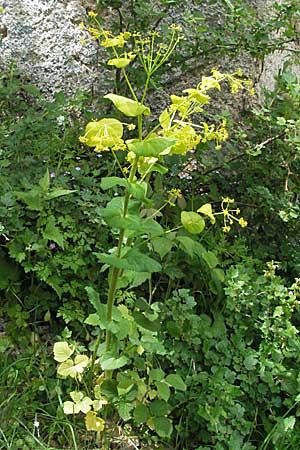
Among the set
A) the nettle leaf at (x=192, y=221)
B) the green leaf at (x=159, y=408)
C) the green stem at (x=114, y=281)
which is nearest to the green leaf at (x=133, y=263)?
the green stem at (x=114, y=281)

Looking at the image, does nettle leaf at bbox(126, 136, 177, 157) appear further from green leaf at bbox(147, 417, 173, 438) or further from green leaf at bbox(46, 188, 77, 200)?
green leaf at bbox(147, 417, 173, 438)

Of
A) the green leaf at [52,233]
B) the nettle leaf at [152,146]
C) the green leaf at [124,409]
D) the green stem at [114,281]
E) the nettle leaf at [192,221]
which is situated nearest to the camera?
the nettle leaf at [152,146]

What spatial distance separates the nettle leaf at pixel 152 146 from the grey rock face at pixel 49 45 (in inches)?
66.7

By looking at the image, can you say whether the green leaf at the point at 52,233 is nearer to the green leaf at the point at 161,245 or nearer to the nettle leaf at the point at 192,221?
the green leaf at the point at 161,245

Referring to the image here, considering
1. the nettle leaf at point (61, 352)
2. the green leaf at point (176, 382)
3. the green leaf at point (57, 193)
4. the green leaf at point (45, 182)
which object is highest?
the green leaf at point (45, 182)

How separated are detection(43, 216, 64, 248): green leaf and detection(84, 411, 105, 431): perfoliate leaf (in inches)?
22.8

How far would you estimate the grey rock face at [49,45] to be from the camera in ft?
10.8

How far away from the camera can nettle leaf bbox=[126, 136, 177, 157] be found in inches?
66.6

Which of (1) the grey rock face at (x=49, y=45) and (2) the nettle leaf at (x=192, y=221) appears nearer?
(2) the nettle leaf at (x=192, y=221)

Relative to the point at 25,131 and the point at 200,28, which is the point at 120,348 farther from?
the point at 200,28

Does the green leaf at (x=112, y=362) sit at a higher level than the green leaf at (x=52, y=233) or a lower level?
lower

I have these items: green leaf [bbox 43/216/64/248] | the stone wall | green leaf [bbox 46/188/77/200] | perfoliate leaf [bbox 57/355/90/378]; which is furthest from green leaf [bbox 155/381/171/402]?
the stone wall

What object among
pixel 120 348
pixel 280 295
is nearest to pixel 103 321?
pixel 120 348

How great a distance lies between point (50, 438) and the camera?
213 centimetres
